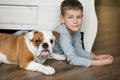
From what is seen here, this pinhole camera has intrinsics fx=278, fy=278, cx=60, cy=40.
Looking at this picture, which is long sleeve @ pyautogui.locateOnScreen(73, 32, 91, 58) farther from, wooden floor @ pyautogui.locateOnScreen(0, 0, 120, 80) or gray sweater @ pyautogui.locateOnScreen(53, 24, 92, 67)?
wooden floor @ pyautogui.locateOnScreen(0, 0, 120, 80)

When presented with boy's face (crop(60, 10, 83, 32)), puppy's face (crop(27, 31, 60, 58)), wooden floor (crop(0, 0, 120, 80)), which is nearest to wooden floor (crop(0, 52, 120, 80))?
wooden floor (crop(0, 0, 120, 80))

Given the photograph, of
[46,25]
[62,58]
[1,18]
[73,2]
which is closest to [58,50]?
[62,58]

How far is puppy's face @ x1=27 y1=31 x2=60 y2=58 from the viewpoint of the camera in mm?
1384

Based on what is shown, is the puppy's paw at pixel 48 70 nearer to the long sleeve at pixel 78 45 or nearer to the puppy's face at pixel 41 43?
the puppy's face at pixel 41 43

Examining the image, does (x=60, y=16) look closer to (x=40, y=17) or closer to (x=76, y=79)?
(x=40, y=17)

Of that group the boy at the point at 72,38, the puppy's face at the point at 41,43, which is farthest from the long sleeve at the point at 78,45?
the puppy's face at the point at 41,43

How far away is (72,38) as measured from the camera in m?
1.65

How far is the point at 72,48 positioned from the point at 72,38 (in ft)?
0.37

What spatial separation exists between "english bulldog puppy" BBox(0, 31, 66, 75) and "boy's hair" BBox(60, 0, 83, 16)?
17 centimetres

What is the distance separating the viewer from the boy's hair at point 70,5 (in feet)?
5.10

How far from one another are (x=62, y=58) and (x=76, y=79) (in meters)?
0.29

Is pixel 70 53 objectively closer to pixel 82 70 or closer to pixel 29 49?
pixel 82 70

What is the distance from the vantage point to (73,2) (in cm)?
157

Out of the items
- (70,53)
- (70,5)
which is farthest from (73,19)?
(70,53)
